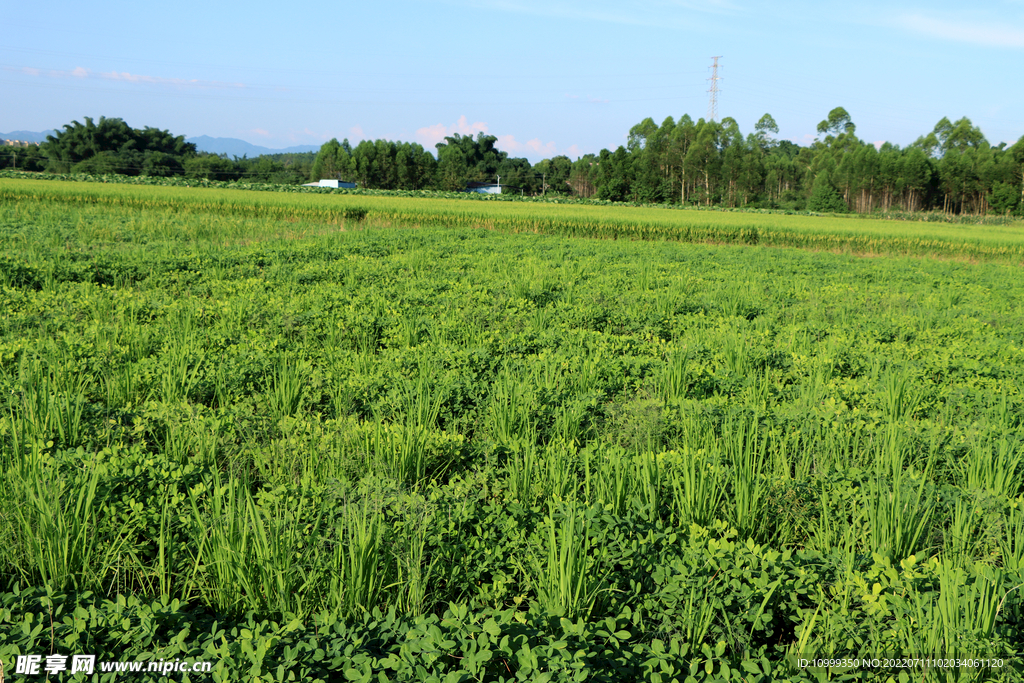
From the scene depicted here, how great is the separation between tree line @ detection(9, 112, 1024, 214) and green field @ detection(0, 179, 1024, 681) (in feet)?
267

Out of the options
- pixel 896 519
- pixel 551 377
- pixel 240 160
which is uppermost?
pixel 240 160

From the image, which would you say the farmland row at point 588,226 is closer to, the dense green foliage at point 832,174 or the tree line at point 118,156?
the dense green foliage at point 832,174

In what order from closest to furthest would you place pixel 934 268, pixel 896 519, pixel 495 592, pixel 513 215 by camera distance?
pixel 495 592
pixel 896 519
pixel 934 268
pixel 513 215

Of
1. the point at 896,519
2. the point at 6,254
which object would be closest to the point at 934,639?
the point at 896,519

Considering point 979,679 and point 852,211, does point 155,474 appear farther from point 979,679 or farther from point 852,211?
point 852,211

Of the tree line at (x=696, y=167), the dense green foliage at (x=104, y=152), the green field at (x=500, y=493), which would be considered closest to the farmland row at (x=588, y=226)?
the green field at (x=500, y=493)

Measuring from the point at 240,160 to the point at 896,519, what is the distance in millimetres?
129199

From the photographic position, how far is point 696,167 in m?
84.8

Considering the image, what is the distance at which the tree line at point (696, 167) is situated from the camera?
76.1 meters

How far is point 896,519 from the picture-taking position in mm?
3012

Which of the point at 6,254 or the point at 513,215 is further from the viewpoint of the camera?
the point at 513,215

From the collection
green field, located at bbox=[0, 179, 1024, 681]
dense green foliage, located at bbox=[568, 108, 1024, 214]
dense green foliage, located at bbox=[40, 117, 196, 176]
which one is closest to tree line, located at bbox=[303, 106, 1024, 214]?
dense green foliage, located at bbox=[568, 108, 1024, 214]

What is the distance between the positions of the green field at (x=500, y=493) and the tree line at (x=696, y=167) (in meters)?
81.4

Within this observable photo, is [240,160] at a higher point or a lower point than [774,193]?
higher
